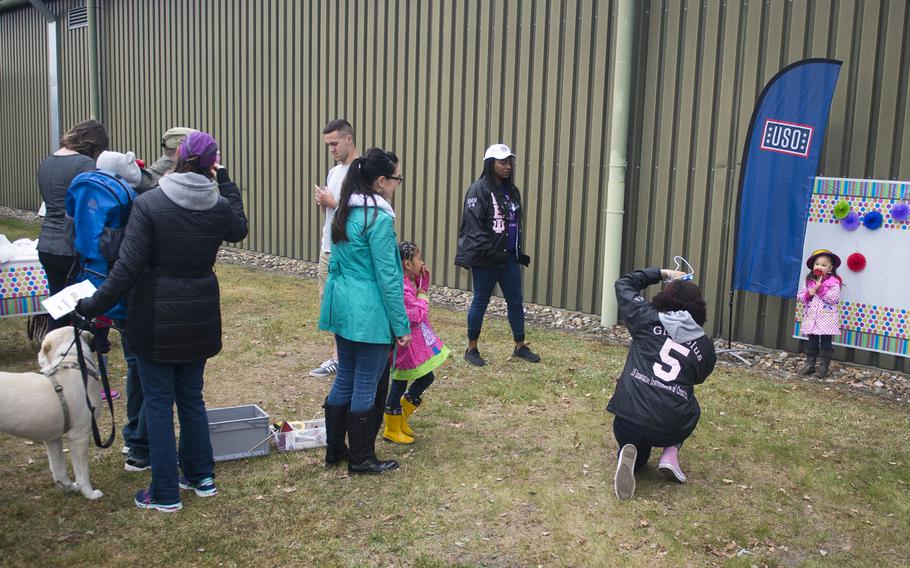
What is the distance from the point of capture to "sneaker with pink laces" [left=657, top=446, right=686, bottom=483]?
4.63m

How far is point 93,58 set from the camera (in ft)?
52.6

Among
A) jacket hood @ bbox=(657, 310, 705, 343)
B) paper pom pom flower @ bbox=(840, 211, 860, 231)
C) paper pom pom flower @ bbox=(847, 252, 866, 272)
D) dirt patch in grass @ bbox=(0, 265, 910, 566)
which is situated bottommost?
dirt patch in grass @ bbox=(0, 265, 910, 566)

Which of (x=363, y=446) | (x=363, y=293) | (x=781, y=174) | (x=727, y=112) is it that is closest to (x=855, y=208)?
(x=781, y=174)

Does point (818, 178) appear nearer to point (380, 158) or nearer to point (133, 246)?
point (380, 158)

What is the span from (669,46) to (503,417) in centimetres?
428

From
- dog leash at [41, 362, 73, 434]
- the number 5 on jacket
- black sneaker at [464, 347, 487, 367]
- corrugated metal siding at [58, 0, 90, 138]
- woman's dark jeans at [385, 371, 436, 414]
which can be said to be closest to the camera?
dog leash at [41, 362, 73, 434]

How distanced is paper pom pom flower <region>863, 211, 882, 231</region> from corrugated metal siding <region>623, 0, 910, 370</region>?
406mm

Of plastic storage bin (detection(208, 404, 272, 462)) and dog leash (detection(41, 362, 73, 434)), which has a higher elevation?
dog leash (detection(41, 362, 73, 434))

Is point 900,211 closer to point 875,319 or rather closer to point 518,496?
point 875,319

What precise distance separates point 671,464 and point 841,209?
10.9 ft

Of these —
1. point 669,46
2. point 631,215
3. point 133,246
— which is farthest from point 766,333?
point 133,246

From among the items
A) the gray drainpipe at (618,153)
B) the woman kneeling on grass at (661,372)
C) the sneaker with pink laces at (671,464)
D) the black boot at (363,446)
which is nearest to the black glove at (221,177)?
the black boot at (363,446)

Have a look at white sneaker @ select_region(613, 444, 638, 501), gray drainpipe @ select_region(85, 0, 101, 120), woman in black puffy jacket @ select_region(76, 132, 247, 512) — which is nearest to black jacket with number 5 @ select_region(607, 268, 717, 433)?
white sneaker @ select_region(613, 444, 638, 501)

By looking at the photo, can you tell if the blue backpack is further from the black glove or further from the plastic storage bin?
the plastic storage bin
